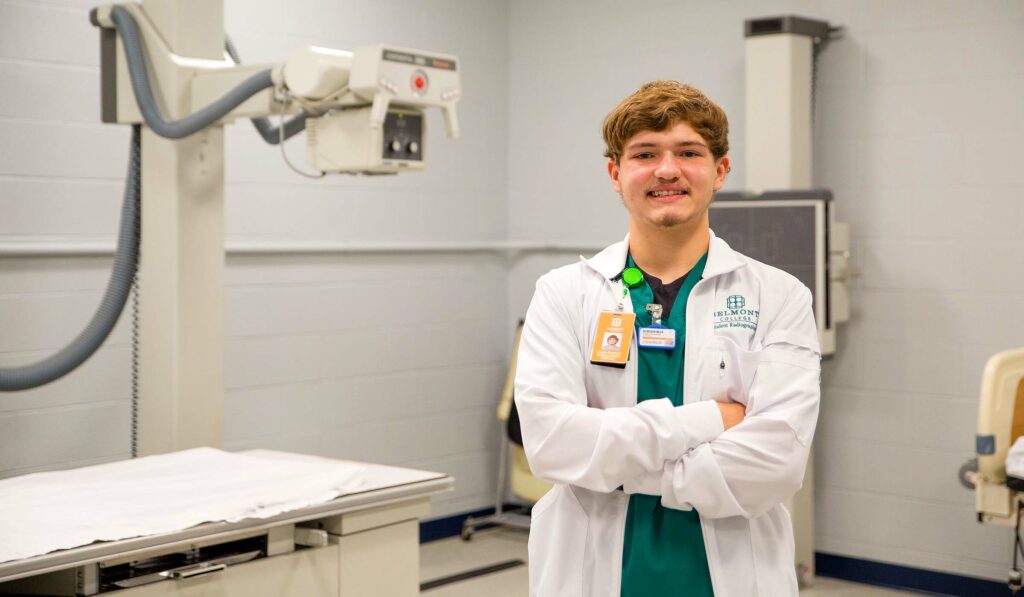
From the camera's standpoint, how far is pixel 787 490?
1.64 meters

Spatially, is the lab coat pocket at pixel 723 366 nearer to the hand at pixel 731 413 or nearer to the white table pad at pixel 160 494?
the hand at pixel 731 413

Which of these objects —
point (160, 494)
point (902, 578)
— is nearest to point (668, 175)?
point (160, 494)

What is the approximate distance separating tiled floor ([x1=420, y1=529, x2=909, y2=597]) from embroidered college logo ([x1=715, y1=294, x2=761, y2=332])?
2766 millimetres

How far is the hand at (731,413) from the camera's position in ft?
5.40

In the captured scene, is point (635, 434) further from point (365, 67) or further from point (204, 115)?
point (204, 115)

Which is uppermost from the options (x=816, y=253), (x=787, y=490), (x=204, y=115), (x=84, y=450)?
(x=204, y=115)

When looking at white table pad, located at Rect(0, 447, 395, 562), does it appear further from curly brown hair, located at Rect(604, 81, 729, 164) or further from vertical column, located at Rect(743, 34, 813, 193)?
vertical column, located at Rect(743, 34, 813, 193)

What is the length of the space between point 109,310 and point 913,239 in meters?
2.81

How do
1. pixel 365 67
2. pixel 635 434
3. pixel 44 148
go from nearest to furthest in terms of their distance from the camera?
pixel 635 434 → pixel 365 67 → pixel 44 148

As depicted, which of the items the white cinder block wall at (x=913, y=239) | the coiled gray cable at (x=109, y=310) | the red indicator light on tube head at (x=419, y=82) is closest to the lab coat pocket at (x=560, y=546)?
the red indicator light on tube head at (x=419, y=82)

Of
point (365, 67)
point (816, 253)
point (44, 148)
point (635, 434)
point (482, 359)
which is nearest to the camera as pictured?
point (635, 434)

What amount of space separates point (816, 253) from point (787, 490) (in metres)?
2.49

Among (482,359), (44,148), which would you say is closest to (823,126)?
(482,359)

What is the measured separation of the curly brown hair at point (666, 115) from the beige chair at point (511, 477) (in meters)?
3.11
